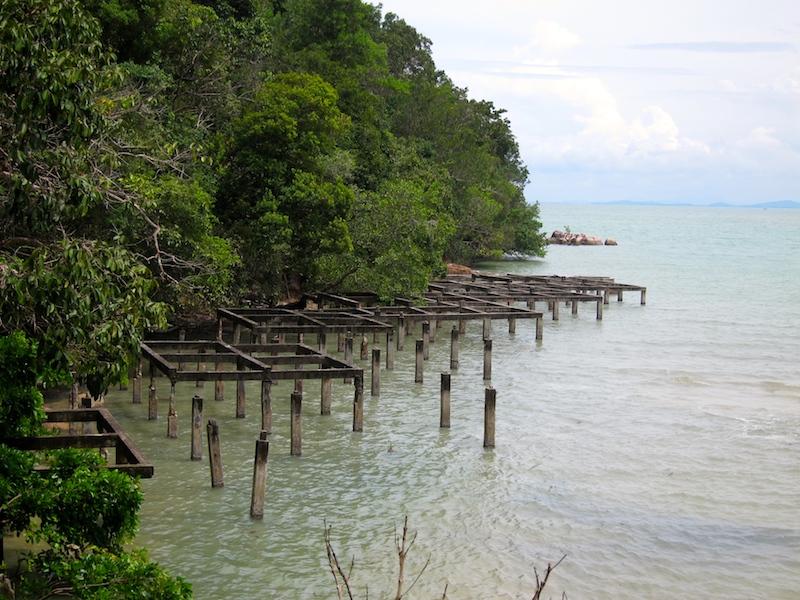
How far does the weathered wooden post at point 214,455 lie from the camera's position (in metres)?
13.1

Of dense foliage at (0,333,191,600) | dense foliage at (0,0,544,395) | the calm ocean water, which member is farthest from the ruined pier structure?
dense foliage at (0,333,191,600)

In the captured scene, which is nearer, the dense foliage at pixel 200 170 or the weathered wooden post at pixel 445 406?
the dense foliage at pixel 200 170

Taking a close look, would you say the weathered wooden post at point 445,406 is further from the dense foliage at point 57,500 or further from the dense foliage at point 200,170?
the dense foliage at point 57,500

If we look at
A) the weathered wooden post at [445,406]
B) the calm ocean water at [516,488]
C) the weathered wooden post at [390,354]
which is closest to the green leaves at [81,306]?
the calm ocean water at [516,488]

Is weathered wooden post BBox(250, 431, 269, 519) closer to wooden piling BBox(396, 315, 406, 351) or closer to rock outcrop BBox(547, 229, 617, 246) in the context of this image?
wooden piling BBox(396, 315, 406, 351)

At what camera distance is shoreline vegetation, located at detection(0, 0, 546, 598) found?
8.84 m

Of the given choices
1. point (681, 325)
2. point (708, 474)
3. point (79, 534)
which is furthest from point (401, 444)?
point (681, 325)

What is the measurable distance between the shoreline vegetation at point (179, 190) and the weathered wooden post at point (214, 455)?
2.41 meters

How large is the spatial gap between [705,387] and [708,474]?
26.9ft

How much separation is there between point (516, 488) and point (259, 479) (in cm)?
439

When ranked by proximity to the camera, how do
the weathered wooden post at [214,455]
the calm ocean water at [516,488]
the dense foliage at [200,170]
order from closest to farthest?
1. the dense foliage at [200,170]
2. the calm ocean water at [516,488]
3. the weathered wooden post at [214,455]

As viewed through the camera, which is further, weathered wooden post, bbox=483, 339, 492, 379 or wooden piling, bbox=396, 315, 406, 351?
wooden piling, bbox=396, 315, 406, 351

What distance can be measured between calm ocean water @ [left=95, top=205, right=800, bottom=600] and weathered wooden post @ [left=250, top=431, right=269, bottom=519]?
201 millimetres

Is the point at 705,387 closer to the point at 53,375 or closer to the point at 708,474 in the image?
the point at 708,474
